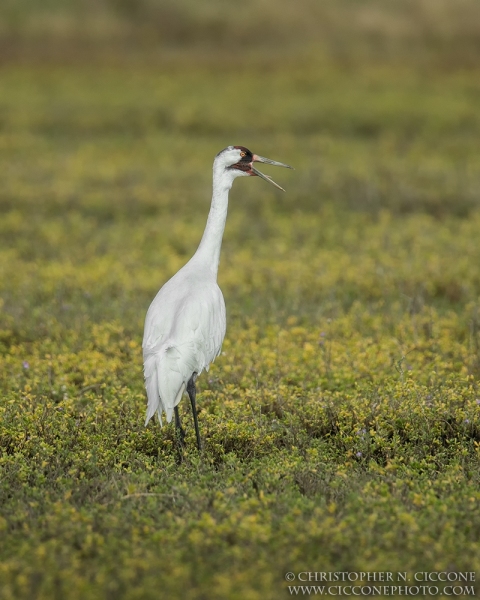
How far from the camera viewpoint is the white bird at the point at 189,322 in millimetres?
5172

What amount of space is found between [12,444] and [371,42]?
21.1 meters

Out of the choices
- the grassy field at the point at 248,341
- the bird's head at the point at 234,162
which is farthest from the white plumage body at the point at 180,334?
the bird's head at the point at 234,162

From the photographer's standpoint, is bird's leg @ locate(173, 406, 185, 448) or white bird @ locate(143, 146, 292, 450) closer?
white bird @ locate(143, 146, 292, 450)

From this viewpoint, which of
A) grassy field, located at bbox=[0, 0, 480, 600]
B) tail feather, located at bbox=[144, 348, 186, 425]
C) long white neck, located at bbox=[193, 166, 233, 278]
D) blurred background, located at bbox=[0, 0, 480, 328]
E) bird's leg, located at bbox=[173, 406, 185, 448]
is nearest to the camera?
grassy field, located at bbox=[0, 0, 480, 600]

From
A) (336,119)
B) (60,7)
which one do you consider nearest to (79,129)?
(336,119)

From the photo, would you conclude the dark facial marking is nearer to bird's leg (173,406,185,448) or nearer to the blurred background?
bird's leg (173,406,185,448)

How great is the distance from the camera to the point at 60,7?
2486 centimetres

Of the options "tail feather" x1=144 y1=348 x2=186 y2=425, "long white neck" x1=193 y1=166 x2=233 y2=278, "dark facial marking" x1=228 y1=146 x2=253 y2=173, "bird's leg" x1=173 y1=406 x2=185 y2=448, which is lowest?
"bird's leg" x1=173 y1=406 x2=185 y2=448

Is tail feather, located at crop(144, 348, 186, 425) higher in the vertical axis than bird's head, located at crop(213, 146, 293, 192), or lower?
lower

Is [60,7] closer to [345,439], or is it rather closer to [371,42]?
[371,42]

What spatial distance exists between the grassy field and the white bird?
1.33 ft

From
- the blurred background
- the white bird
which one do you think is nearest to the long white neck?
the white bird

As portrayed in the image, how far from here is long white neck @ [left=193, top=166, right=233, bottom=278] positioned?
6.06 meters

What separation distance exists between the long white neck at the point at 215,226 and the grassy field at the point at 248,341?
95 centimetres
